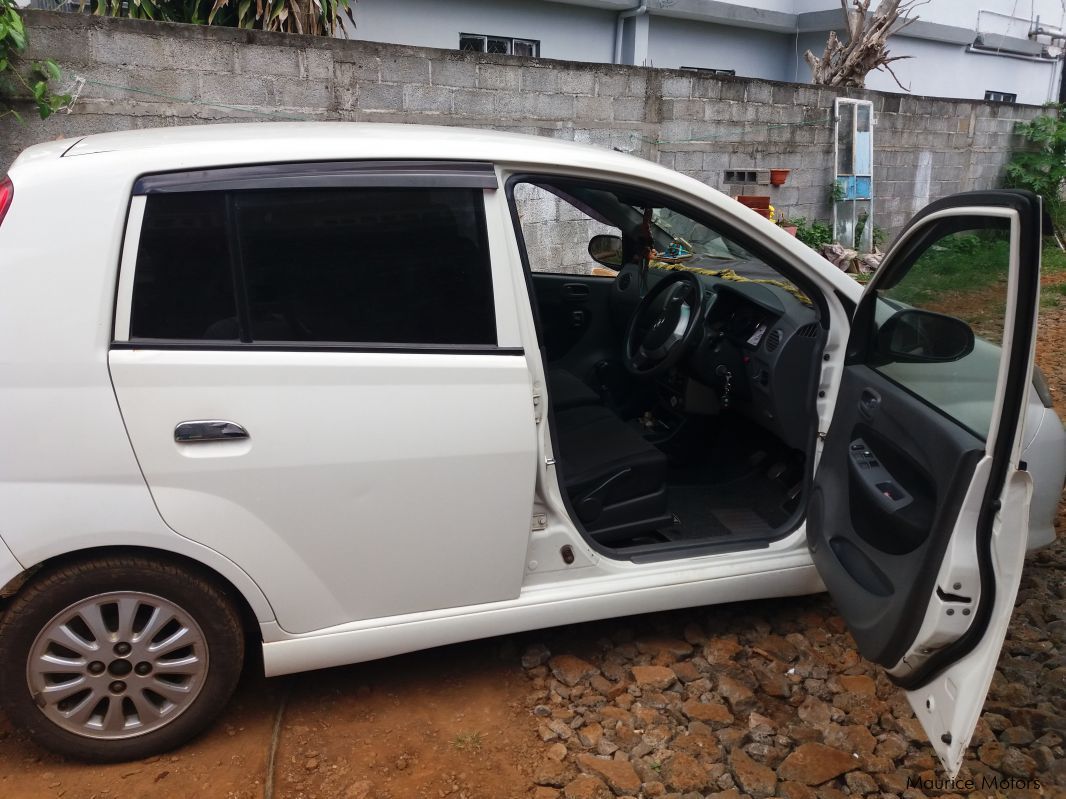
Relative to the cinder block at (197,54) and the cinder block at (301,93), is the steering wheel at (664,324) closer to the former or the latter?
the cinder block at (301,93)

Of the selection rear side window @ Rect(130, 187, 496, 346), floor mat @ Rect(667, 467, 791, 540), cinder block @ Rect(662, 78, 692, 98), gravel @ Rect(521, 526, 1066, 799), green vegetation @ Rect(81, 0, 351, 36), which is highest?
green vegetation @ Rect(81, 0, 351, 36)

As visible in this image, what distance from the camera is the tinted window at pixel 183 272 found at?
217 cm

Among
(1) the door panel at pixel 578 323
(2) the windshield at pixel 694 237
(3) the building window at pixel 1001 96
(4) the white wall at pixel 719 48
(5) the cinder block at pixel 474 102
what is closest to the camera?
(1) the door panel at pixel 578 323

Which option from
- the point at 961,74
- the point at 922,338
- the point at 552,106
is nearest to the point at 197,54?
the point at 552,106

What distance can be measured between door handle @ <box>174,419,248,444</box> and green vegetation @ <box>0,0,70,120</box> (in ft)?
11.7

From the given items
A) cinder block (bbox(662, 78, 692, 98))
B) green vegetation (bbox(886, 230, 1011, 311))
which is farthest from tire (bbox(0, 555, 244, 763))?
cinder block (bbox(662, 78, 692, 98))

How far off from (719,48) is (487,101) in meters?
6.33

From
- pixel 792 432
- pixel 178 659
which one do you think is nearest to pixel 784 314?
pixel 792 432

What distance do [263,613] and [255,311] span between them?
85 cm

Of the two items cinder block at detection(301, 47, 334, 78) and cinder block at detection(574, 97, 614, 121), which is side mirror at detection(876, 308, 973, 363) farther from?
cinder block at detection(574, 97, 614, 121)

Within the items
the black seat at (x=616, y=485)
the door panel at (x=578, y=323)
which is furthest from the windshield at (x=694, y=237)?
the black seat at (x=616, y=485)

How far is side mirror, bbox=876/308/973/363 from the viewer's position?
2.30m

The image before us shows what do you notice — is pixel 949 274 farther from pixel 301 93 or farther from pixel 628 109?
pixel 628 109

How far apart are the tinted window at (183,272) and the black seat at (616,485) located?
4.21 feet
